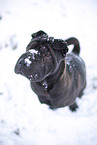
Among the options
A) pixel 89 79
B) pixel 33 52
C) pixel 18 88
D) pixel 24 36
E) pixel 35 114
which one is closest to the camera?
pixel 33 52

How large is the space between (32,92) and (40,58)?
180cm

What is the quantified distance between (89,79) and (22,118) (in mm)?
1778

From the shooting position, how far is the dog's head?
82 cm

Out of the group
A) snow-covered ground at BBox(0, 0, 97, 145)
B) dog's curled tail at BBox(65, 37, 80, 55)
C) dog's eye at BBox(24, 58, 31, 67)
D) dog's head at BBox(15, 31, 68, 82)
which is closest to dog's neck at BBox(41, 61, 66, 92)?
dog's head at BBox(15, 31, 68, 82)

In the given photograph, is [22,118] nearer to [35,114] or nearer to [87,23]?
[35,114]

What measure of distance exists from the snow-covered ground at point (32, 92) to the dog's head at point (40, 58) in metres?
1.74

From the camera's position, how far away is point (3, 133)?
232cm

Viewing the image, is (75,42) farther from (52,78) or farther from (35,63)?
(35,63)

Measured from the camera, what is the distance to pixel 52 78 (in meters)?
1.14

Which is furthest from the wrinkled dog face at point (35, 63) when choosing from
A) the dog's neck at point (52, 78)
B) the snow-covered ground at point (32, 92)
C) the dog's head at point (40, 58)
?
the snow-covered ground at point (32, 92)

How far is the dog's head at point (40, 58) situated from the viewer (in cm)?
82

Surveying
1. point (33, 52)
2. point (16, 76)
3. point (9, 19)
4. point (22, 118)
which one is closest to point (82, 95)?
point (22, 118)

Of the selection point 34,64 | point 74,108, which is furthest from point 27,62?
point 74,108

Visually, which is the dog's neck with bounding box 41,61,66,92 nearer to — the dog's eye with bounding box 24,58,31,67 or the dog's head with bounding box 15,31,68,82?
the dog's head with bounding box 15,31,68,82
